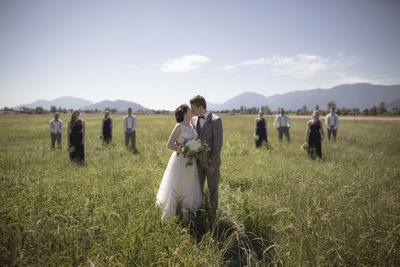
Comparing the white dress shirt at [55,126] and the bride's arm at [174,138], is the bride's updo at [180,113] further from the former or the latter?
the white dress shirt at [55,126]

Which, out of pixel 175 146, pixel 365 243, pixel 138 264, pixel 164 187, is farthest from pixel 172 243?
pixel 365 243

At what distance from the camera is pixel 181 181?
3.47m

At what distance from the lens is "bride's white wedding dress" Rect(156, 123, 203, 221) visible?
3355mm

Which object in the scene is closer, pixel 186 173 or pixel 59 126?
pixel 186 173

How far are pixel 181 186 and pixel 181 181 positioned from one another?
10cm

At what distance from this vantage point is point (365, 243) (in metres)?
2.67

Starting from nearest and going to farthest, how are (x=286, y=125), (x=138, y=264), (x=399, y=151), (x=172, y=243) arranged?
1. (x=138, y=264)
2. (x=172, y=243)
3. (x=399, y=151)
4. (x=286, y=125)

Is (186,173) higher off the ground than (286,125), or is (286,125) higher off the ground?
(286,125)

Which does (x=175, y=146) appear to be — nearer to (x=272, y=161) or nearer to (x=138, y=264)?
(x=138, y=264)

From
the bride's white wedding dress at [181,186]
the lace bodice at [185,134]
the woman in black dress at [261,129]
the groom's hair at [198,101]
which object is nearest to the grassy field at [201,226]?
the bride's white wedding dress at [181,186]

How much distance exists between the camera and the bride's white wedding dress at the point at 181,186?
3.36 m

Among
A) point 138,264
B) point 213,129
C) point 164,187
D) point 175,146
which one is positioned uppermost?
point 213,129

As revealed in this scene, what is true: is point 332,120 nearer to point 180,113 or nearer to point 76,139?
point 180,113

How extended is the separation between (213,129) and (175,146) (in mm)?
785
